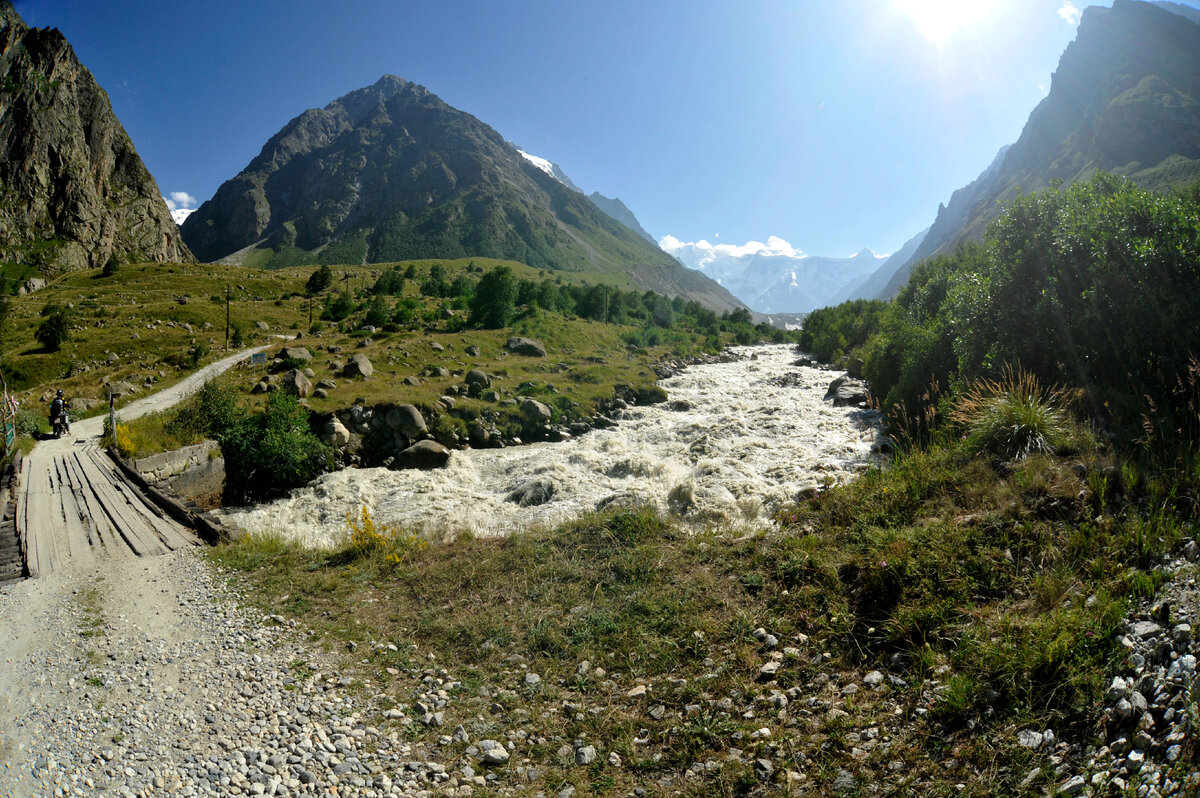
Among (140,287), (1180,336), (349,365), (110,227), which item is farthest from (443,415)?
(110,227)

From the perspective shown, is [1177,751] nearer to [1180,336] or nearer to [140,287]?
[1180,336]

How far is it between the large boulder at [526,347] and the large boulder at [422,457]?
20513 millimetres

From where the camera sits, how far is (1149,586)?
16.8 feet

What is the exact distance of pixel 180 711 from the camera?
5.84m

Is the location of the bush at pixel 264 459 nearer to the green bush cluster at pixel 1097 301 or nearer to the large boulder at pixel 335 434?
the large boulder at pixel 335 434

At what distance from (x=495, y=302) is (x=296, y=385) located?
→ 26840 millimetres

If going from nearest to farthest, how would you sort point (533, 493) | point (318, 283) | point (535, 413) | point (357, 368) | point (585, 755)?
point (585, 755) < point (533, 493) < point (535, 413) < point (357, 368) < point (318, 283)

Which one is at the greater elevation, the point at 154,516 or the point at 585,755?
the point at 154,516

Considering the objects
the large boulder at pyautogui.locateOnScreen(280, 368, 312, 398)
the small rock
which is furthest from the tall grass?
the large boulder at pyautogui.locateOnScreen(280, 368, 312, 398)

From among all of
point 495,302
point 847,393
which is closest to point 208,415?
point 495,302

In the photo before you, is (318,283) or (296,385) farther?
Result: (318,283)

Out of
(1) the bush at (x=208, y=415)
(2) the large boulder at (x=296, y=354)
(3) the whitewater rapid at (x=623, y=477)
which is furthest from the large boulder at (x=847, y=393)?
(2) the large boulder at (x=296, y=354)

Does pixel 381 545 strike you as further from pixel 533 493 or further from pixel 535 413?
pixel 535 413

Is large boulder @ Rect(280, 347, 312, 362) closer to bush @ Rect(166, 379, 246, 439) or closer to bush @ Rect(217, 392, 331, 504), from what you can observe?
bush @ Rect(166, 379, 246, 439)
